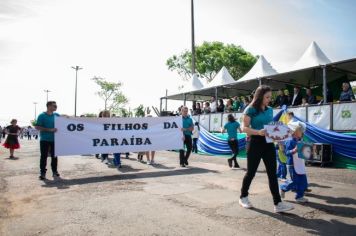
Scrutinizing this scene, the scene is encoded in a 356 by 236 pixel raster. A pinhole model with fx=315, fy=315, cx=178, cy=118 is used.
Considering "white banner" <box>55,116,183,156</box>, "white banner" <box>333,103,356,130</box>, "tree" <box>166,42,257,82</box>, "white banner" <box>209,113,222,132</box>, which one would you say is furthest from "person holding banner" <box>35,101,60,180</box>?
"tree" <box>166,42,257,82</box>

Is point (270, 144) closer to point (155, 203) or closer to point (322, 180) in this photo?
point (155, 203)

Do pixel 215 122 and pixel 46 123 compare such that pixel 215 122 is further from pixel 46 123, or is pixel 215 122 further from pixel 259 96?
pixel 259 96

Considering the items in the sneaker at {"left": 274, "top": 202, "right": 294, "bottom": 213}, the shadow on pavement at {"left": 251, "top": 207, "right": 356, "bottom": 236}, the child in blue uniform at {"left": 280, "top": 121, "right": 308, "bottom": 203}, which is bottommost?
the shadow on pavement at {"left": 251, "top": 207, "right": 356, "bottom": 236}

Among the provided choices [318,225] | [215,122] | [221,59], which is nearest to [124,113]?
[221,59]

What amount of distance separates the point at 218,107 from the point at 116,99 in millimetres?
51534

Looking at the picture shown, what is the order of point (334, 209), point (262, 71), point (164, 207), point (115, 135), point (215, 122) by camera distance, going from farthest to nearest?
point (215, 122) < point (262, 71) < point (115, 135) < point (164, 207) < point (334, 209)

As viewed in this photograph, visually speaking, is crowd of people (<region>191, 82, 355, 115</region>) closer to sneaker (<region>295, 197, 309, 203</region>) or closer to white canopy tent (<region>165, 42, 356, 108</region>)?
white canopy tent (<region>165, 42, 356, 108</region>)

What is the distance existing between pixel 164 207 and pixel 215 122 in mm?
13173

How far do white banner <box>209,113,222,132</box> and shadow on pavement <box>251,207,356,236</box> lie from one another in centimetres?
1308

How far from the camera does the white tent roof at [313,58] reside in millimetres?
14501

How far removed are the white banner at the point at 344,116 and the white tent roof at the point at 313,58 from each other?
3186mm

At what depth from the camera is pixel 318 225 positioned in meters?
4.43

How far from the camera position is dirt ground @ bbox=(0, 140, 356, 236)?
437cm

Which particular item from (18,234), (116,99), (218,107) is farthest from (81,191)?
(116,99)
